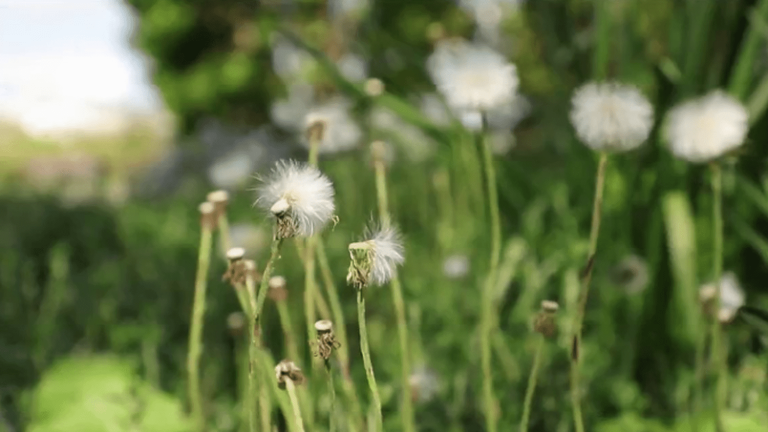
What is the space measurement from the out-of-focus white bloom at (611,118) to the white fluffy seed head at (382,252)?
0.54 metres

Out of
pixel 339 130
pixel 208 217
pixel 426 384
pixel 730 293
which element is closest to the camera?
pixel 208 217

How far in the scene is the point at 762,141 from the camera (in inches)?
73.0

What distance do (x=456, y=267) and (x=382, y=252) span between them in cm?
127

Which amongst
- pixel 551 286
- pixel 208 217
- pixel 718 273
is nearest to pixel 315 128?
pixel 208 217

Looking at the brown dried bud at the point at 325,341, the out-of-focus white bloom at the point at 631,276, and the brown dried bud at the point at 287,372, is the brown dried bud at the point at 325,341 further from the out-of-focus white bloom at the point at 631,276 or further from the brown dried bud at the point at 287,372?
the out-of-focus white bloom at the point at 631,276

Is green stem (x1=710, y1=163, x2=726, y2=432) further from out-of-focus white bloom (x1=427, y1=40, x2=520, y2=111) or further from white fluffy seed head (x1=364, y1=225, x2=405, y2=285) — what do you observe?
white fluffy seed head (x1=364, y1=225, x2=405, y2=285)

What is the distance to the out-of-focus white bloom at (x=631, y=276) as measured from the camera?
176cm

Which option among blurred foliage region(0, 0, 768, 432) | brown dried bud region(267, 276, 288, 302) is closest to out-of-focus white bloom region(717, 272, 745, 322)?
blurred foliage region(0, 0, 768, 432)

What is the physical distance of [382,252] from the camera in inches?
30.0

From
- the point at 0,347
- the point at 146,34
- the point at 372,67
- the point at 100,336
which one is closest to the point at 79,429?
the point at 0,347

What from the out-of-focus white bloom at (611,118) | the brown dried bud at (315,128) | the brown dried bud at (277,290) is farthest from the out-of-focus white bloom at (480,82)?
the brown dried bud at (277,290)

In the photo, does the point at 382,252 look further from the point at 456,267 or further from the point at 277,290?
the point at 456,267

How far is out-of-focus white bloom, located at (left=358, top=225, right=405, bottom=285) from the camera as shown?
0.74m

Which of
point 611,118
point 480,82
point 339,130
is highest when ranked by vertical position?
point 339,130
